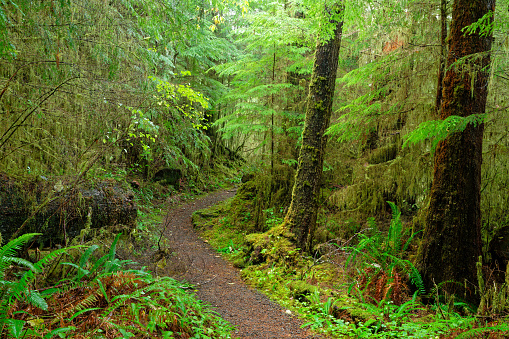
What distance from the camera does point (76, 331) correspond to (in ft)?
8.11

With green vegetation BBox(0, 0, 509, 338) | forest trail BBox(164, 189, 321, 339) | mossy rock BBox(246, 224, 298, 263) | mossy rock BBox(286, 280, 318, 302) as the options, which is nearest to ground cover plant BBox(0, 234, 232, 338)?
green vegetation BBox(0, 0, 509, 338)

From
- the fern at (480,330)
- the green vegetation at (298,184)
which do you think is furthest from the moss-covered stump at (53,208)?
the fern at (480,330)

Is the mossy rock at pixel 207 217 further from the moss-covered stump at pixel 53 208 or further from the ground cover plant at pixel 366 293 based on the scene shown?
the moss-covered stump at pixel 53 208

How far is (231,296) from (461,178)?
374 cm

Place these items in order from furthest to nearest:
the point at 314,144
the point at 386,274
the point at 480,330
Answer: the point at 314,144
the point at 386,274
the point at 480,330

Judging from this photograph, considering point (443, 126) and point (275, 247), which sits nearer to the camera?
point (443, 126)

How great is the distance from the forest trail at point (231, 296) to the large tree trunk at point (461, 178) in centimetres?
211

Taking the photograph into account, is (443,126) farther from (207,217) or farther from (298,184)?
(207,217)

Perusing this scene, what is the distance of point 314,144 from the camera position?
6.17 meters

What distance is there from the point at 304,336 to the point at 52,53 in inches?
198

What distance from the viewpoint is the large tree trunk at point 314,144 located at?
6125 mm

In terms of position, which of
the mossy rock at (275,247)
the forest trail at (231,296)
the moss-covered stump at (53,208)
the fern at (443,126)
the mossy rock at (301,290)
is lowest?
the forest trail at (231,296)

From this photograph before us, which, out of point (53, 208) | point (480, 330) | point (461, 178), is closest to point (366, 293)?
point (480, 330)

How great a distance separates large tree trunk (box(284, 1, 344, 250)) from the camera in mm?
6125
